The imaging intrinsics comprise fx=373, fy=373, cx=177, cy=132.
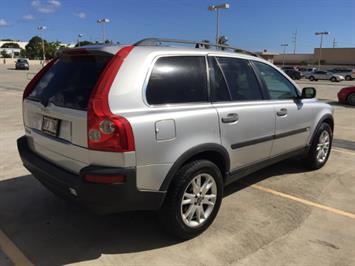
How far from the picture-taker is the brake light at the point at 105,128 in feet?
9.46

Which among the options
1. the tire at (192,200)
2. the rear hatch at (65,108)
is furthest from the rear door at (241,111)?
the rear hatch at (65,108)

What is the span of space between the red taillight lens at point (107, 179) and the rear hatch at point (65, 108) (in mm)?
168

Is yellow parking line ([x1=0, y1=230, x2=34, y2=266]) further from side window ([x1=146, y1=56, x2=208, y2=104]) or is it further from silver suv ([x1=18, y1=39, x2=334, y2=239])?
side window ([x1=146, y1=56, x2=208, y2=104])

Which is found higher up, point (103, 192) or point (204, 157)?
point (204, 157)

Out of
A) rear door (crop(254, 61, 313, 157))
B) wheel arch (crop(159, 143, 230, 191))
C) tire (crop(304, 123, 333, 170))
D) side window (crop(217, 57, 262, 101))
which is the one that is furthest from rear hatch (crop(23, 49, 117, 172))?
tire (crop(304, 123, 333, 170))

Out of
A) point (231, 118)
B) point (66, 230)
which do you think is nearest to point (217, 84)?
point (231, 118)

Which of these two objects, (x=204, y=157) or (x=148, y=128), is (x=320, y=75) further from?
(x=148, y=128)

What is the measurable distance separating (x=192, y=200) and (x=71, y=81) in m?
1.58

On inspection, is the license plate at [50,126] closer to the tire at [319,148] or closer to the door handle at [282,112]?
the door handle at [282,112]

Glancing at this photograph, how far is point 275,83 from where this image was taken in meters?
4.88

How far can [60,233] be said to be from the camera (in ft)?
12.0

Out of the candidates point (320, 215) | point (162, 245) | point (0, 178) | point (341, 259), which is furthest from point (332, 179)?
point (0, 178)

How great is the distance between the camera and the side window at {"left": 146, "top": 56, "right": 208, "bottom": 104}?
10.6 ft

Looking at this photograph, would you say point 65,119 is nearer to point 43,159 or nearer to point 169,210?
point 43,159
